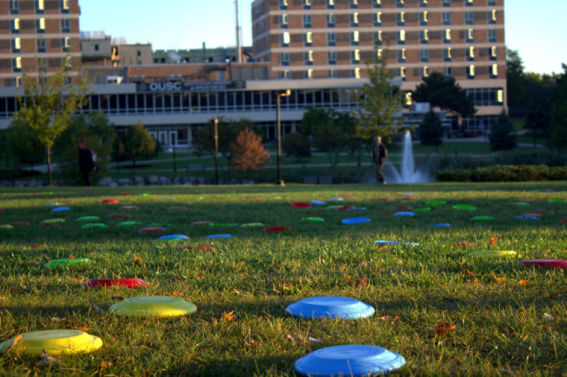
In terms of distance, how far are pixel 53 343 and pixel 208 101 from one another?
243 ft

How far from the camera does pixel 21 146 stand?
1938 inches

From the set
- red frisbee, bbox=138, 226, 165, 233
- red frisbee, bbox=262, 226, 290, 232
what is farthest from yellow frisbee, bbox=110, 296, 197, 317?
red frisbee, bbox=138, 226, 165, 233

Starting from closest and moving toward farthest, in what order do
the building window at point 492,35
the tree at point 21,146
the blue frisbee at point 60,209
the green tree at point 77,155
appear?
the blue frisbee at point 60,209, the green tree at point 77,155, the tree at point 21,146, the building window at point 492,35

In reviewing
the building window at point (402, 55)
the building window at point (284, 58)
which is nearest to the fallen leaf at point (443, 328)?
the building window at point (284, 58)

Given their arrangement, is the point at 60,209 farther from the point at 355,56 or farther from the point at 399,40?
the point at 399,40

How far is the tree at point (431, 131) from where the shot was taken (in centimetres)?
6688

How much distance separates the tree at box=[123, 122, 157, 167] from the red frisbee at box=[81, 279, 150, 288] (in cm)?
5232

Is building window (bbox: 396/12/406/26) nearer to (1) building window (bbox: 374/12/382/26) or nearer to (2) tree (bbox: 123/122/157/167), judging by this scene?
(1) building window (bbox: 374/12/382/26)

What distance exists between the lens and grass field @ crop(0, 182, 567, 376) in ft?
10.0

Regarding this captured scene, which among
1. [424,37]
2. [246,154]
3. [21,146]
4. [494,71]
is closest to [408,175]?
[246,154]

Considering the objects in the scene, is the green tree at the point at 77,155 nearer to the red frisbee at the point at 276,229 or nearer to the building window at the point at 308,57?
the red frisbee at the point at 276,229

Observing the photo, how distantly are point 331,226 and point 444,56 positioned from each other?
273 ft

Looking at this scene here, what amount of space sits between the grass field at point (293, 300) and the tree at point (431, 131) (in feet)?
196

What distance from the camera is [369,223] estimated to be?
1018cm
